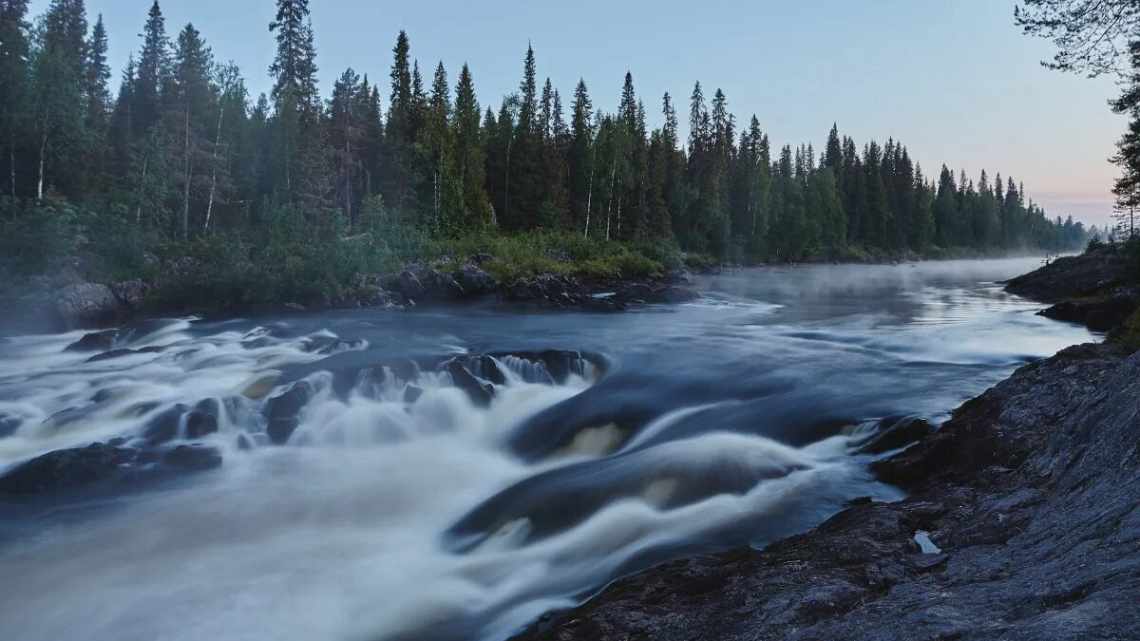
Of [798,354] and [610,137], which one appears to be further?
[610,137]

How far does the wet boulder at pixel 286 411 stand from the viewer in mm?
11047

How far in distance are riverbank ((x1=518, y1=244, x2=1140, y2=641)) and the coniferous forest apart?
22902 mm

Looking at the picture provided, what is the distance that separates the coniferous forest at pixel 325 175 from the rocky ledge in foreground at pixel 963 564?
75.2 feet

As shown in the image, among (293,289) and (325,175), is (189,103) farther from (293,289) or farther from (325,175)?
(293,289)

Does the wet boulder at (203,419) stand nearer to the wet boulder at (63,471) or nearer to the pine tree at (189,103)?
the wet boulder at (63,471)

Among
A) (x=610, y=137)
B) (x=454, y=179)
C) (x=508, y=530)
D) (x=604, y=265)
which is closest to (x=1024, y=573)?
(x=508, y=530)

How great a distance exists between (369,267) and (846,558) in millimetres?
26444

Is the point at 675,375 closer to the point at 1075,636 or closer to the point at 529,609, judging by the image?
the point at 529,609

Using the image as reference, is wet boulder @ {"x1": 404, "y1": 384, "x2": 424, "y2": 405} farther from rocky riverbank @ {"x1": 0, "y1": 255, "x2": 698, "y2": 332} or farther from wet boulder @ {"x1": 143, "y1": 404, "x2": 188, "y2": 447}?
rocky riverbank @ {"x1": 0, "y1": 255, "x2": 698, "y2": 332}

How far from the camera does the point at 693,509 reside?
7578 mm

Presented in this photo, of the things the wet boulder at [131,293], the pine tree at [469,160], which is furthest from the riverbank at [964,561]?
the pine tree at [469,160]

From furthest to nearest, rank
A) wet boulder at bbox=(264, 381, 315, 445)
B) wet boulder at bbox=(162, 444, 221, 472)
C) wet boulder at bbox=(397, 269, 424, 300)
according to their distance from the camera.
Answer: wet boulder at bbox=(397, 269, 424, 300) → wet boulder at bbox=(264, 381, 315, 445) → wet boulder at bbox=(162, 444, 221, 472)

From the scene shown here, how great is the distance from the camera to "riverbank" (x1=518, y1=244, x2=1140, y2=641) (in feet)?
10.3

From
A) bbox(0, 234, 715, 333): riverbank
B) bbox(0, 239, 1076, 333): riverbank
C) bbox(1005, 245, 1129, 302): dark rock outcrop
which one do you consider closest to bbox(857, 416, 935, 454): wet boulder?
bbox(0, 239, 1076, 333): riverbank
